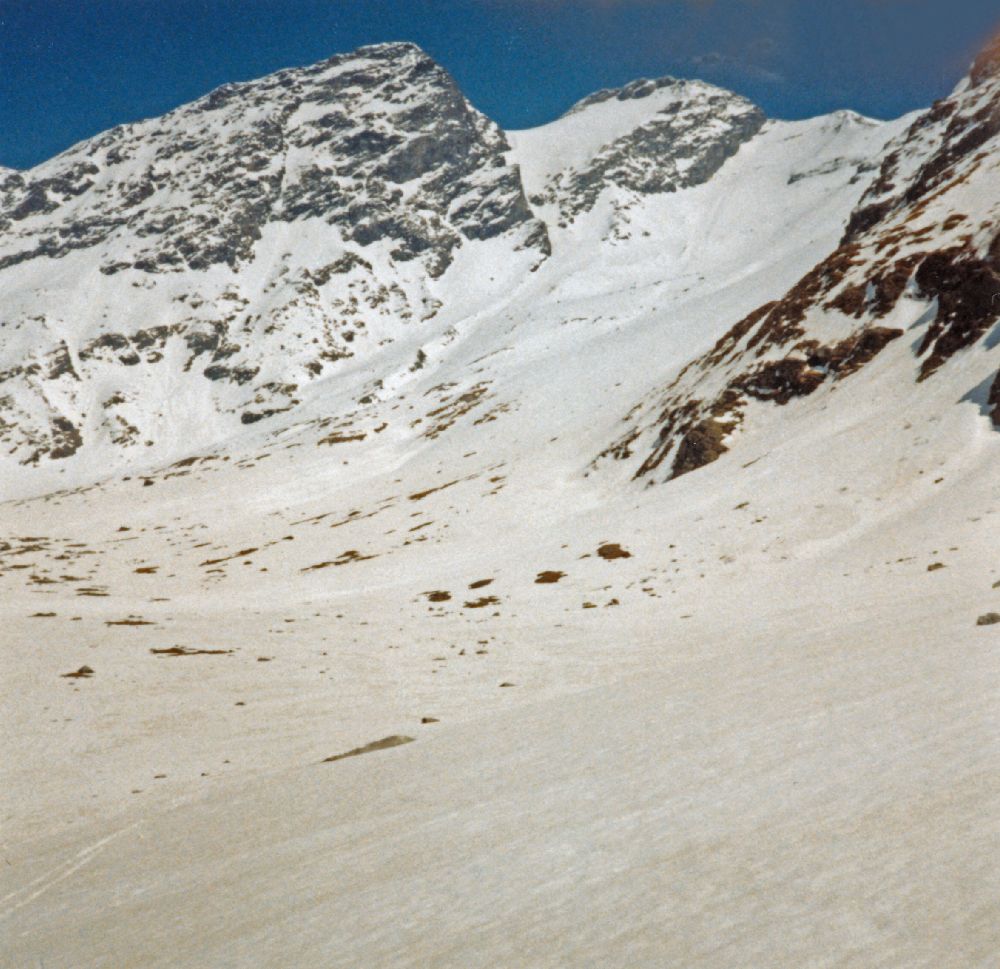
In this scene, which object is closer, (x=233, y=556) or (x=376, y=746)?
(x=376, y=746)

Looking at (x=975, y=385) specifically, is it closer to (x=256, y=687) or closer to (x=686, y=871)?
(x=256, y=687)

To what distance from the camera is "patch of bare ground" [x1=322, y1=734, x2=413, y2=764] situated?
11.5 m

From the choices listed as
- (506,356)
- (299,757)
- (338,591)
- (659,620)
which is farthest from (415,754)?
(506,356)

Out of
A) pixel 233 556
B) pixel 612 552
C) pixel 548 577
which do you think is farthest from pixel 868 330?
pixel 233 556

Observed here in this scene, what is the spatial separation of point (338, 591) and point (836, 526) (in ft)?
81.9

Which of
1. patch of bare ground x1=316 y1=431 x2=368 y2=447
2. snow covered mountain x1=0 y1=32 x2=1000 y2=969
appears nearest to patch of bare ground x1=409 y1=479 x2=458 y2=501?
snow covered mountain x1=0 y1=32 x2=1000 y2=969

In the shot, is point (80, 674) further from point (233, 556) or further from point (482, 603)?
point (233, 556)

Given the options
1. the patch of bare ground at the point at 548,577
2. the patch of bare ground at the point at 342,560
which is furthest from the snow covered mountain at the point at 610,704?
the patch of bare ground at the point at 548,577

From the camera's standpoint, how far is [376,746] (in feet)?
38.6

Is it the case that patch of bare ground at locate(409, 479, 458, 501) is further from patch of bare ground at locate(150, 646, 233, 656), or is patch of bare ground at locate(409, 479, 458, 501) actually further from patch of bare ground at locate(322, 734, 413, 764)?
patch of bare ground at locate(322, 734, 413, 764)

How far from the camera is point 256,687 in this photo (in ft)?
57.0

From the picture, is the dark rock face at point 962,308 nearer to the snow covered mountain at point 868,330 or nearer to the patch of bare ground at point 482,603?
the snow covered mountain at point 868,330

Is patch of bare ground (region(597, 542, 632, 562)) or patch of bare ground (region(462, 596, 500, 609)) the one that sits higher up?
patch of bare ground (region(597, 542, 632, 562))

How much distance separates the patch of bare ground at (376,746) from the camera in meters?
11.5
